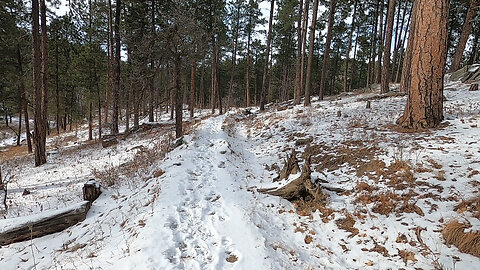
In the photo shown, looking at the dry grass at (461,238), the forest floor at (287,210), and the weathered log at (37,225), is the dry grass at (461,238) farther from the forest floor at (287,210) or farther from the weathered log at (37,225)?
the weathered log at (37,225)

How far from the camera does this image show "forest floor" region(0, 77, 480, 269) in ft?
11.6

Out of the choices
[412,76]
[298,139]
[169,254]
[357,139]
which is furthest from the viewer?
[298,139]

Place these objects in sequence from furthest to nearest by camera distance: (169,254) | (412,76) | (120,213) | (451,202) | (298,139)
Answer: (298,139) → (412,76) → (120,213) → (451,202) → (169,254)

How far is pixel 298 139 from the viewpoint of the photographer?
9008mm

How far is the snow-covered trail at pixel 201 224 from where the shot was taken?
349 centimetres

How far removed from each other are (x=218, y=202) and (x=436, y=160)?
4581 millimetres

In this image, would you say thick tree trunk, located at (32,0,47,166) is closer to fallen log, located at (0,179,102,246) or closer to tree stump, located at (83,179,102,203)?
tree stump, located at (83,179,102,203)

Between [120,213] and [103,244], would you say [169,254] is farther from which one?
[120,213]

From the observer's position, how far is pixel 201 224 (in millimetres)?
4508

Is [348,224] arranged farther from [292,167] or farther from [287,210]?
[292,167]

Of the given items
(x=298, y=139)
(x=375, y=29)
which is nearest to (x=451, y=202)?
(x=298, y=139)

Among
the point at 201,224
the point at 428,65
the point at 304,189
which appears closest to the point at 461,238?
the point at 304,189

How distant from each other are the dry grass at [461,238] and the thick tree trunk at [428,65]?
4.14 metres

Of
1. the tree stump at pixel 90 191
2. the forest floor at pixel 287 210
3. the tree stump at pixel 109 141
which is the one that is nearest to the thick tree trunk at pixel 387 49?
the forest floor at pixel 287 210
